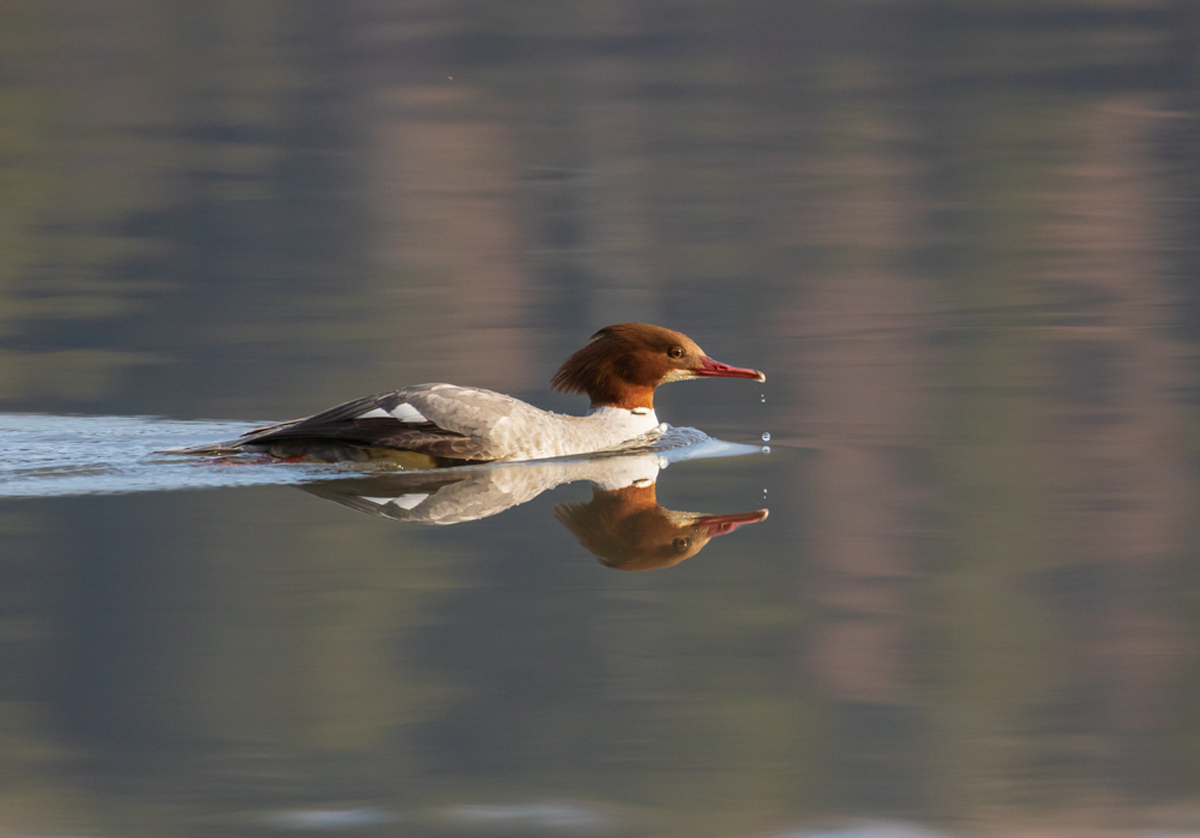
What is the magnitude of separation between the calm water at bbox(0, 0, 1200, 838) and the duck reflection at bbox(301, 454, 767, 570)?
0.04 meters

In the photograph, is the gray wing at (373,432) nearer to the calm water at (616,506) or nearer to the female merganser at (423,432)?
the female merganser at (423,432)

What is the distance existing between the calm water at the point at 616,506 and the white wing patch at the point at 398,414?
329 mm

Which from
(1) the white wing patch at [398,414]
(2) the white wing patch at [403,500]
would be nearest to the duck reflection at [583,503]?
(2) the white wing patch at [403,500]

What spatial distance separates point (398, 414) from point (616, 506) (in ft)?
4.19

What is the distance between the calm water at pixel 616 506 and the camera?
4.65 m

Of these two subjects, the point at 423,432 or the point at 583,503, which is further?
the point at 423,432

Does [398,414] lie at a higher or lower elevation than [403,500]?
higher

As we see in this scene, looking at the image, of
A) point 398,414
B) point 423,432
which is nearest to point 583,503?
point 423,432

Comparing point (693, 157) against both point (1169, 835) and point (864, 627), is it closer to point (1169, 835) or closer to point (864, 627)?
point (864, 627)

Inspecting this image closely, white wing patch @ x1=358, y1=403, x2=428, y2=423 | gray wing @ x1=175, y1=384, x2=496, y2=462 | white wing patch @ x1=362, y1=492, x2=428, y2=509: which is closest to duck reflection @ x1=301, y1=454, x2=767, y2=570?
white wing patch @ x1=362, y1=492, x2=428, y2=509

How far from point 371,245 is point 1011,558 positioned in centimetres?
1031

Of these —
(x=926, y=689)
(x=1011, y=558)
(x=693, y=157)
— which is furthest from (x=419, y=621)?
(x=693, y=157)

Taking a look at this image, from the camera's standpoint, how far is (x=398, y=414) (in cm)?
798

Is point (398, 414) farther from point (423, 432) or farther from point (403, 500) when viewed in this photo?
Answer: point (403, 500)
